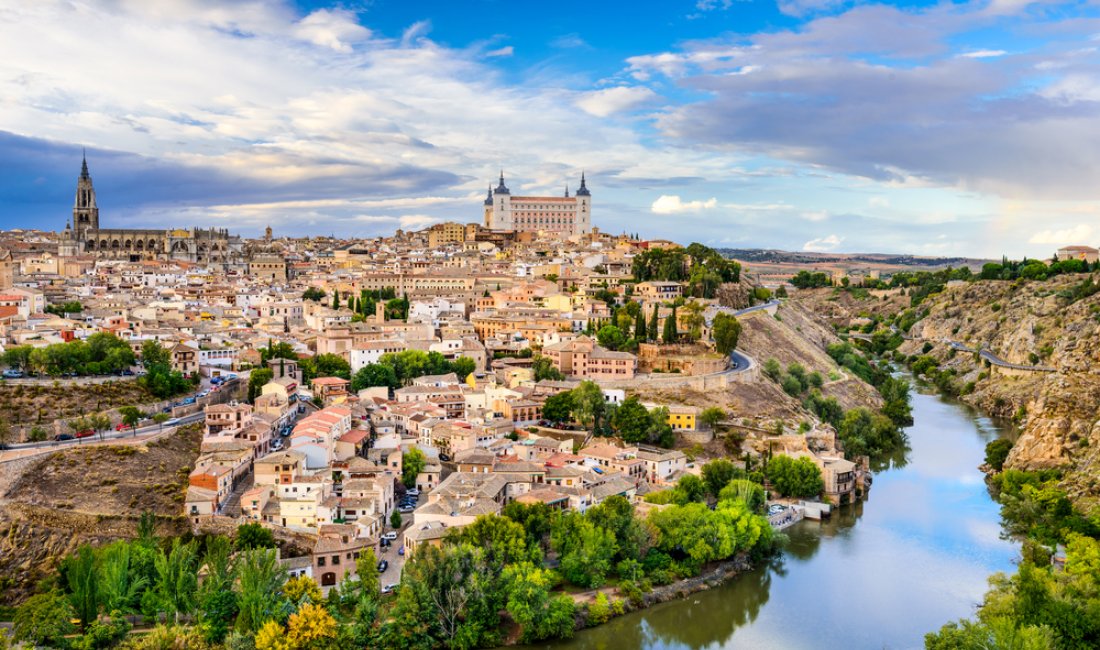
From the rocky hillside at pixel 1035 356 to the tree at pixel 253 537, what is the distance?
1624 cm

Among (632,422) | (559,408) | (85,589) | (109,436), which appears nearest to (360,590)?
(85,589)

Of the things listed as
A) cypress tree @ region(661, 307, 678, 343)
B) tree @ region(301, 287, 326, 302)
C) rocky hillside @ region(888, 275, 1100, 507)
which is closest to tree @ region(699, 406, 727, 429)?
cypress tree @ region(661, 307, 678, 343)

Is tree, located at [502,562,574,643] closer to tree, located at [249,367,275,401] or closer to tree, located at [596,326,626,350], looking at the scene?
tree, located at [249,367,275,401]

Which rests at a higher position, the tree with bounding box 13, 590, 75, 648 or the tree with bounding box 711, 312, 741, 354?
the tree with bounding box 711, 312, 741, 354

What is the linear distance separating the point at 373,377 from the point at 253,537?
33.1 feet

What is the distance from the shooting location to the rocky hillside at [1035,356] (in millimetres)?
23250

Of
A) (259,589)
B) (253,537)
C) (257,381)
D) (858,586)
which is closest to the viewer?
(259,589)

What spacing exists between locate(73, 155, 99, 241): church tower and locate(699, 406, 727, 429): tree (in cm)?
4232

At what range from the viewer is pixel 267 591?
1408cm

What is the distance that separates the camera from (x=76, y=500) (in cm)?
1750

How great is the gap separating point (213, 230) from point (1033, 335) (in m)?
44.7

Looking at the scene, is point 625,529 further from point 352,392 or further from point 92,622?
point 352,392

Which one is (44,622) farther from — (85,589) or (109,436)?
(109,436)

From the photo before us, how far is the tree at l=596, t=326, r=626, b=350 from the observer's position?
1188 inches
